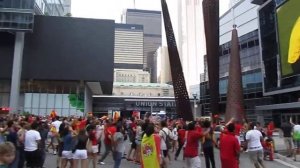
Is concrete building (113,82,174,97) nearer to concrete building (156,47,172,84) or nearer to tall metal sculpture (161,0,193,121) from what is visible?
concrete building (156,47,172,84)

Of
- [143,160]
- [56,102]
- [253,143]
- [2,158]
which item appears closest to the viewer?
[2,158]

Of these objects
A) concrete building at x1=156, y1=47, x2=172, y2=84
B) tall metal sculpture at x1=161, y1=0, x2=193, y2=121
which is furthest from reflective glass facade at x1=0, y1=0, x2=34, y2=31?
concrete building at x1=156, y1=47, x2=172, y2=84

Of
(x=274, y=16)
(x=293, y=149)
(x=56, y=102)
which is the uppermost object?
(x=274, y=16)

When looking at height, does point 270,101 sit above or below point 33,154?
above

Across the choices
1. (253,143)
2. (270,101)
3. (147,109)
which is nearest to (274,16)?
(270,101)

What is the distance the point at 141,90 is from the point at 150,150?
388 ft

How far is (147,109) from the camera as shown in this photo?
8050 cm

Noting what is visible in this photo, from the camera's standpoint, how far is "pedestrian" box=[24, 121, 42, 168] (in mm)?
9445

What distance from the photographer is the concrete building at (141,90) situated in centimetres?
12106

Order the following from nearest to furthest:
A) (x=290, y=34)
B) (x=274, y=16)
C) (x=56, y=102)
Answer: (x=290, y=34), (x=274, y=16), (x=56, y=102)

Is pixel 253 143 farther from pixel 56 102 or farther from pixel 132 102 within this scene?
pixel 132 102

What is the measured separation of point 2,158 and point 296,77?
34.3 metres

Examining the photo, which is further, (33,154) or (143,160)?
(33,154)

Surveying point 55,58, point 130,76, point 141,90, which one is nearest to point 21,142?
point 55,58
